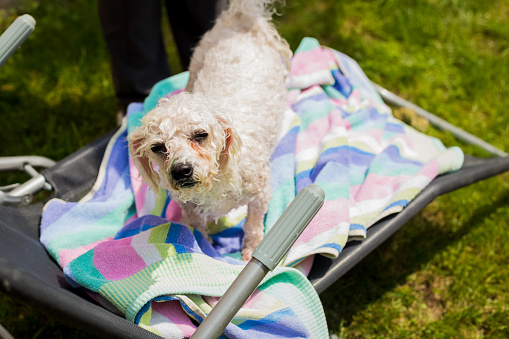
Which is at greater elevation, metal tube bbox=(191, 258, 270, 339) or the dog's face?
the dog's face

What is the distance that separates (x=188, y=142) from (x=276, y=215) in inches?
33.2

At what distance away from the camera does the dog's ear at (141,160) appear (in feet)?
6.25

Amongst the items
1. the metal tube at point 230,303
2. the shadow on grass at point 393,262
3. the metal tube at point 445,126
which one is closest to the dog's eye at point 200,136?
the metal tube at point 230,303

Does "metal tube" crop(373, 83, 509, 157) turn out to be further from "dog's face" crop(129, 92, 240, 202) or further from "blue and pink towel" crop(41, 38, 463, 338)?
"dog's face" crop(129, 92, 240, 202)

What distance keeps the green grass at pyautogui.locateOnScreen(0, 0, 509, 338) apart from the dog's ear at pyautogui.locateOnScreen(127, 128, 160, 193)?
1.14 meters

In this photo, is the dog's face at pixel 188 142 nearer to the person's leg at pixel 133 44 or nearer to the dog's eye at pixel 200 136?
the dog's eye at pixel 200 136

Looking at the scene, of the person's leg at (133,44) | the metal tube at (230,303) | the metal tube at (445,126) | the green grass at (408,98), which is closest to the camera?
the metal tube at (230,303)

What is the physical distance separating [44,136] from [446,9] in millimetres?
3994

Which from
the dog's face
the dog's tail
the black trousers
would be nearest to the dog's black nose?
the dog's face

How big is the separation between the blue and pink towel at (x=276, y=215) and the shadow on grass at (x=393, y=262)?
0.50 metres

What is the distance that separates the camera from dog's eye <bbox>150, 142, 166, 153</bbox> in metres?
1.81

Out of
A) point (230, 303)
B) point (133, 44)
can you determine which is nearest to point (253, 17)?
point (133, 44)

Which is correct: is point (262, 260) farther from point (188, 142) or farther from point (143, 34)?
point (143, 34)

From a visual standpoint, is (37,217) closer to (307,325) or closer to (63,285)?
(63,285)
